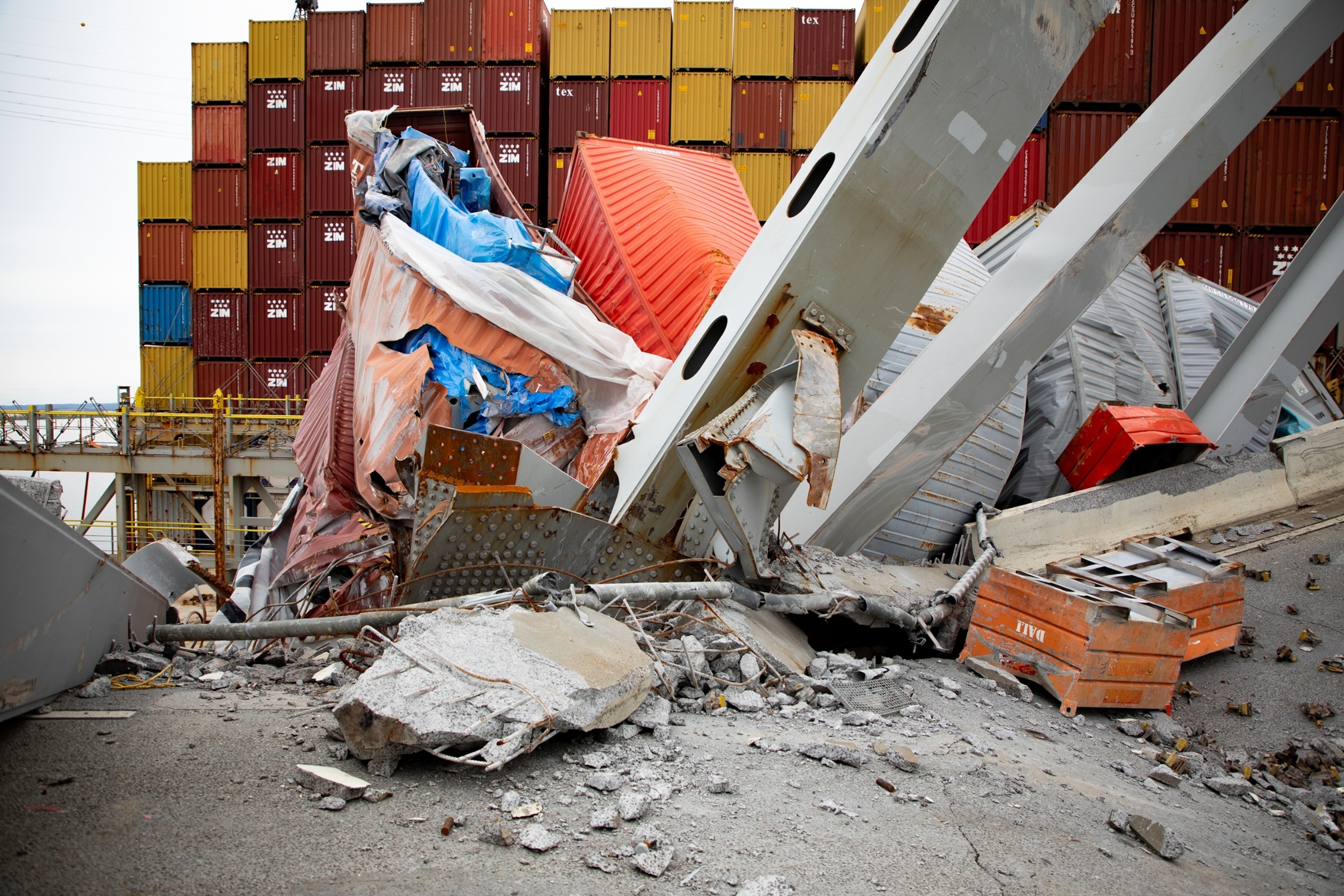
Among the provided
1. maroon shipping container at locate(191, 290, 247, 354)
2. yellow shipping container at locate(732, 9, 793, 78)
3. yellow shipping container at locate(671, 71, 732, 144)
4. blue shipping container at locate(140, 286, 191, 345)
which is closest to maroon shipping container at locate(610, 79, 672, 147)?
yellow shipping container at locate(671, 71, 732, 144)

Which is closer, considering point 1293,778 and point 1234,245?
point 1293,778

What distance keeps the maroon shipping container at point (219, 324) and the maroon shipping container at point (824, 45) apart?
45.1 feet

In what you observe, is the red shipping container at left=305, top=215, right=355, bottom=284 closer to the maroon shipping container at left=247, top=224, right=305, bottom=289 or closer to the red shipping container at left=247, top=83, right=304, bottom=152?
the maroon shipping container at left=247, top=224, right=305, bottom=289

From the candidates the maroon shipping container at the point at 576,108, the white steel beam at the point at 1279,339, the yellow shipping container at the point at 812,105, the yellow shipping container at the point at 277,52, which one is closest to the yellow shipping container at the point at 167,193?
the yellow shipping container at the point at 277,52

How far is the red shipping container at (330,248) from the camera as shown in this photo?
1788 centimetres

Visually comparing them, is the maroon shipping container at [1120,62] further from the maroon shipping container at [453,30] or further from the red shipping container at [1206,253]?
the maroon shipping container at [453,30]

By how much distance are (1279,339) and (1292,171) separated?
11737 mm

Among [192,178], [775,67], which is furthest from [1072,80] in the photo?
[192,178]

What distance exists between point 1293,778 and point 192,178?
22.1 meters

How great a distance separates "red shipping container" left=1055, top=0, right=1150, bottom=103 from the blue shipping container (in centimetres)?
2018

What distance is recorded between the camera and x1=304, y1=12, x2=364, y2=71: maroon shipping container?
17500 millimetres

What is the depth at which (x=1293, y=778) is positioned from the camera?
356 cm

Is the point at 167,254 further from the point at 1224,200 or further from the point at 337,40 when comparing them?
the point at 1224,200

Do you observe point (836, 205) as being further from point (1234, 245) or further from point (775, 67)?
point (1234, 245)
